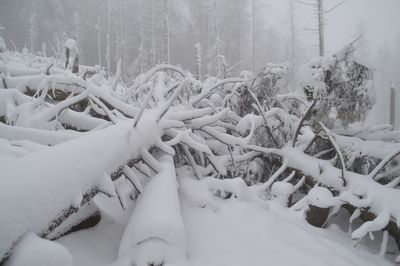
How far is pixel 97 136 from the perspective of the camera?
1.60 metres

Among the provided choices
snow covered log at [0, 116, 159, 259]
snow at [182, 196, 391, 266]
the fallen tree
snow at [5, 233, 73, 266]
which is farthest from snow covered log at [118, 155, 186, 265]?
snow at [5, 233, 73, 266]

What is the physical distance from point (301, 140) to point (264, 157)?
2.00ft

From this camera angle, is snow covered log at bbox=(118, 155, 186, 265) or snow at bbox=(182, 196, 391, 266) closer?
snow covered log at bbox=(118, 155, 186, 265)

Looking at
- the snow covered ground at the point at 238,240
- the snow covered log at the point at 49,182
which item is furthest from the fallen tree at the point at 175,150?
the snow covered ground at the point at 238,240

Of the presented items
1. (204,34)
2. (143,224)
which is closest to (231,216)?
(143,224)

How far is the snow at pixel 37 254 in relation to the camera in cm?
80

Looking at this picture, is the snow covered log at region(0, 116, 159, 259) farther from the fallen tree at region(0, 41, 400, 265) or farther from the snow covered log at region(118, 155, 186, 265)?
the snow covered log at region(118, 155, 186, 265)

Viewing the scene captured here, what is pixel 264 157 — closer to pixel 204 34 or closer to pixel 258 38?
pixel 204 34

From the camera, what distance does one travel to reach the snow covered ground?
4.81 ft

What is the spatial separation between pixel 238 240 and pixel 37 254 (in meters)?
1.24

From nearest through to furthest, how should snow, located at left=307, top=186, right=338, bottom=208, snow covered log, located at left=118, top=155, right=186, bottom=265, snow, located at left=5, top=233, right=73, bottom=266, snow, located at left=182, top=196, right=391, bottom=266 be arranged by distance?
snow, located at left=5, top=233, right=73, bottom=266, snow covered log, located at left=118, top=155, right=186, bottom=265, snow, located at left=182, top=196, right=391, bottom=266, snow, located at left=307, top=186, right=338, bottom=208

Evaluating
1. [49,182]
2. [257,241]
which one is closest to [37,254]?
[49,182]

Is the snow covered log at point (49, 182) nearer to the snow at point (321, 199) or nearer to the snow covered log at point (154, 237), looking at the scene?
the snow covered log at point (154, 237)

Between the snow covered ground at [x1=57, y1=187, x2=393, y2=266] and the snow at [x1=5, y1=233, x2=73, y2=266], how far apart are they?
47 cm
